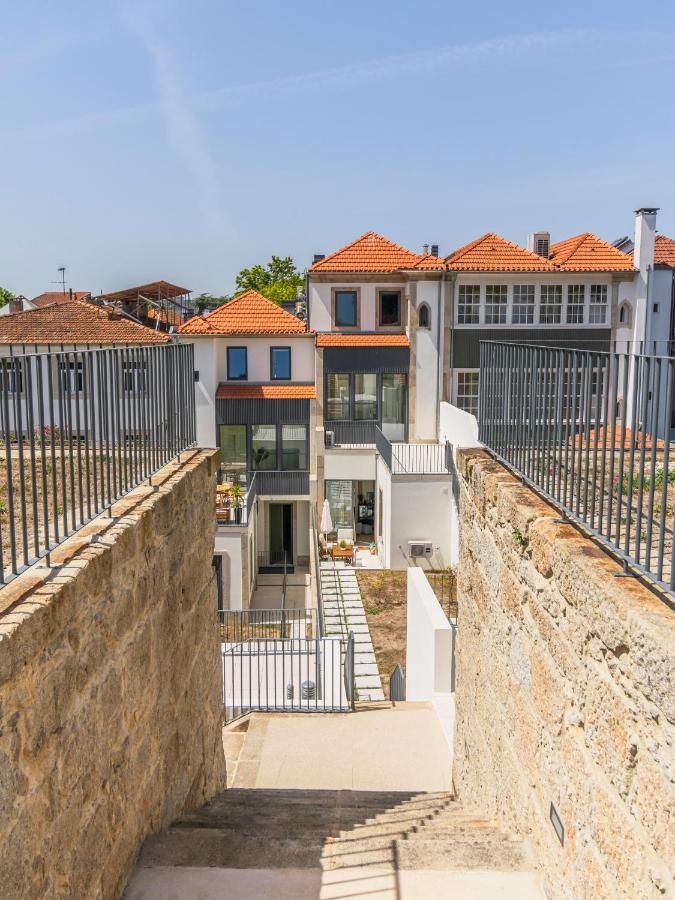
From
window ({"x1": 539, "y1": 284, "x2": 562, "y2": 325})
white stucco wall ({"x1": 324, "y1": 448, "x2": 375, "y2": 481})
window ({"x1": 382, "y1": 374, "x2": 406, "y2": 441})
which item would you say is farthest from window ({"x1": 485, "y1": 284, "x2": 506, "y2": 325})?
white stucco wall ({"x1": 324, "y1": 448, "x2": 375, "y2": 481})

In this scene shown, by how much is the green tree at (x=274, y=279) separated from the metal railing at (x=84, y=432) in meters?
46.2

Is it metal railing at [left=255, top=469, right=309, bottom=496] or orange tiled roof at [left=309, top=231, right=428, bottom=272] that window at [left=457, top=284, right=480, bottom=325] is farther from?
metal railing at [left=255, top=469, right=309, bottom=496]

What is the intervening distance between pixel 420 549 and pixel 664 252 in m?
19.9

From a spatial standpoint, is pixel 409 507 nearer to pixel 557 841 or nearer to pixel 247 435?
pixel 247 435

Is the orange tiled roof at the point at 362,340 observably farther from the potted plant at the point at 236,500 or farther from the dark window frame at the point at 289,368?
the potted plant at the point at 236,500

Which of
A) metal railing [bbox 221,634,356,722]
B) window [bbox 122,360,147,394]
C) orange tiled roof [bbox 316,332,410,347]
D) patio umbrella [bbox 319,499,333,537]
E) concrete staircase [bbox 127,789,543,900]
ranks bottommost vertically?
metal railing [bbox 221,634,356,722]

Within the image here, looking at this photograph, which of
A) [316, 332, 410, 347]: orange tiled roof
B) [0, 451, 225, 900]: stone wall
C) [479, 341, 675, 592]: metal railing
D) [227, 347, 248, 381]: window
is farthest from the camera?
[227, 347, 248, 381]: window

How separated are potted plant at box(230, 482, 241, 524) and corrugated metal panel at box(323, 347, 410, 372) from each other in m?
5.74

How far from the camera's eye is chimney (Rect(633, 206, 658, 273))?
2609 cm

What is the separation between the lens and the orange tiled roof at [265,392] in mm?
26125

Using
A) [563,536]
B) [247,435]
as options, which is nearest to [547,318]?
[247,435]

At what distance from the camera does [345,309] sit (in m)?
26.8

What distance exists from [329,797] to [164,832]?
248cm

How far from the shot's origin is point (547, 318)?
84.9ft
